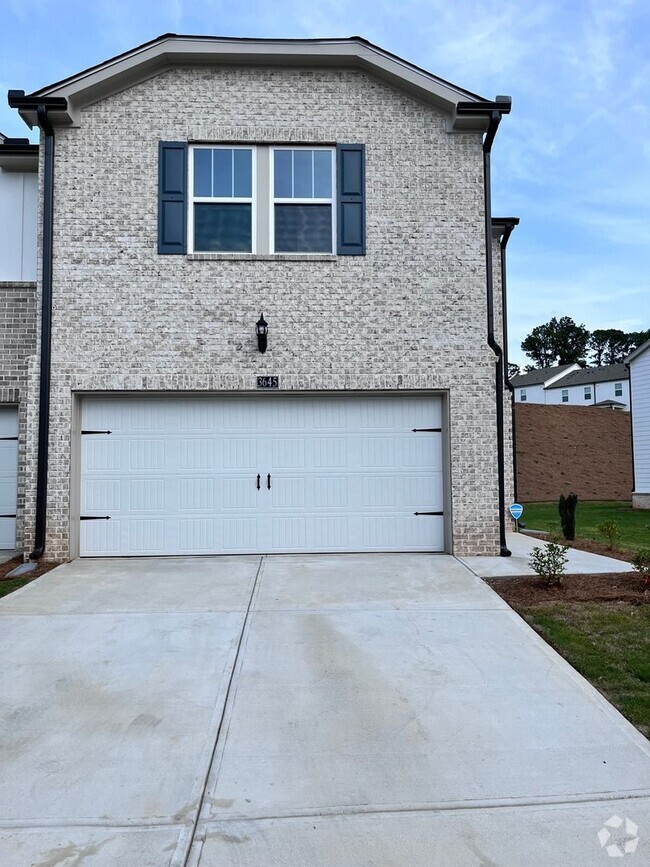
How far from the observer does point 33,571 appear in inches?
294

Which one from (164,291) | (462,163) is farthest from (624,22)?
(164,291)

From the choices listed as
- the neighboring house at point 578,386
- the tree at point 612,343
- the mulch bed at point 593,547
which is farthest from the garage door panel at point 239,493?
the tree at point 612,343

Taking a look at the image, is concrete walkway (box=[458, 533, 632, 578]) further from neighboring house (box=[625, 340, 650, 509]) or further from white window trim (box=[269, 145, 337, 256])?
neighboring house (box=[625, 340, 650, 509])

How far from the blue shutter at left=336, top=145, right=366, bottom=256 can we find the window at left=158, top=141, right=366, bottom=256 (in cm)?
1

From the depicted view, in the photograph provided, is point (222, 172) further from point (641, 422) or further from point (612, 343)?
point (612, 343)

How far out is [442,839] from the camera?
2525 millimetres

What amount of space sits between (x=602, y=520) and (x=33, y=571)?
14670mm

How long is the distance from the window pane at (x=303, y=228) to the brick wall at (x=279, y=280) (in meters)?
0.29

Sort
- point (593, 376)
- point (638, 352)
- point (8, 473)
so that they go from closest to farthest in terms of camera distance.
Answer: point (8, 473)
point (638, 352)
point (593, 376)

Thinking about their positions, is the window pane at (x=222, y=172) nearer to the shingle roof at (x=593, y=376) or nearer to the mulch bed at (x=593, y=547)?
the mulch bed at (x=593, y=547)

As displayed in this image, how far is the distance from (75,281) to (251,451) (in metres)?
3.42

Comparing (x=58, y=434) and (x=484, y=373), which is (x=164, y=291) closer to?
(x=58, y=434)

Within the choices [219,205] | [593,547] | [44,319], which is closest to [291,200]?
[219,205]

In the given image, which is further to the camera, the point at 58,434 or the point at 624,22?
the point at 624,22
